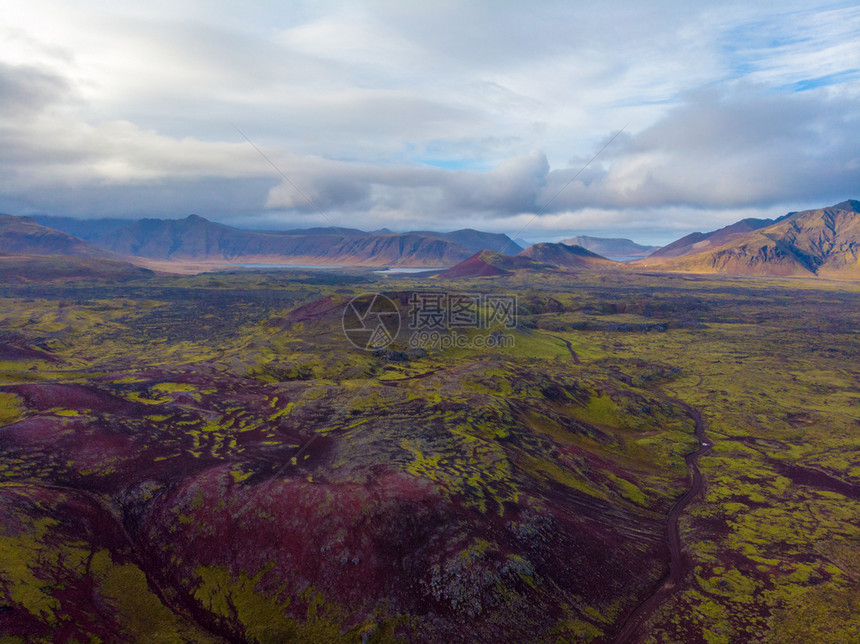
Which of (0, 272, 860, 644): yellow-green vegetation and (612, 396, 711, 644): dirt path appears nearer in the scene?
(0, 272, 860, 644): yellow-green vegetation

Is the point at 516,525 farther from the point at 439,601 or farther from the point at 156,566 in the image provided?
the point at 156,566

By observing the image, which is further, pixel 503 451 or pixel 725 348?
pixel 725 348

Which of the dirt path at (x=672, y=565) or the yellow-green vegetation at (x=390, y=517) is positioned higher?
the yellow-green vegetation at (x=390, y=517)

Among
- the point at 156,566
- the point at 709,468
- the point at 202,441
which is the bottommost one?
the point at 709,468

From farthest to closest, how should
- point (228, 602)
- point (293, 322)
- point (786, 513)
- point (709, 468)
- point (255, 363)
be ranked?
point (293, 322) → point (255, 363) → point (709, 468) → point (786, 513) → point (228, 602)

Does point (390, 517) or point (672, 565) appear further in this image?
point (672, 565)

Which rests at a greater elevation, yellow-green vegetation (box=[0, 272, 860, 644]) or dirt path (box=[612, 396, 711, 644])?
yellow-green vegetation (box=[0, 272, 860, 644])

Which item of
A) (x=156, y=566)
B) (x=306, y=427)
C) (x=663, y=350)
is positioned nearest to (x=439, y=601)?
(x=156, y=566)

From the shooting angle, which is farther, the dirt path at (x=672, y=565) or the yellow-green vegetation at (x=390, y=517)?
the dirt path at (x=672, y=565)
